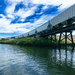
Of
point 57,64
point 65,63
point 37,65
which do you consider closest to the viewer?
point 37,65

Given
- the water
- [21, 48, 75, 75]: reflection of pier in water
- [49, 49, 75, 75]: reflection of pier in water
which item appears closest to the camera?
the water

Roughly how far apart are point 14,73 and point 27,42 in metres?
38.9

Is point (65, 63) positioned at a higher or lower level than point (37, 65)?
lower

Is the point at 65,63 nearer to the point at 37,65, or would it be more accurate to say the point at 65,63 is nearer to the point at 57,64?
the point at 57,64

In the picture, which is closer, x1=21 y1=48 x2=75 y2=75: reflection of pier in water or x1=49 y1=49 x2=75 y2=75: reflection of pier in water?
x1=21 y1=48 x2=75 y2=75: reflection of pier in water

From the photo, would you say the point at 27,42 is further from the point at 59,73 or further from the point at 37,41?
the point at 59,73

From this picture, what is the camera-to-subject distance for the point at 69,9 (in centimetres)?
2211

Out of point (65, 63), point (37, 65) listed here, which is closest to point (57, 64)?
point (65, 63)

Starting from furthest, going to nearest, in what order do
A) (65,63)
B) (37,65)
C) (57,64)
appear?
(65,63), (57,64), (37,65)

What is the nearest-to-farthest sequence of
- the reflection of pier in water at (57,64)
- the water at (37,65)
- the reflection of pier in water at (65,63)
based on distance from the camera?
the water at (37,65)
the reflection of pier in water at (57,64)
the reflection of pier in water at (65,63)

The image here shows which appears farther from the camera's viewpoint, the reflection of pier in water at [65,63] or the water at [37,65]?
the reflection of pier in water at [65,63]

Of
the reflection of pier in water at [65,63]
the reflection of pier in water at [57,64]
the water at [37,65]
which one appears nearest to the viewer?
the water at [37,65]

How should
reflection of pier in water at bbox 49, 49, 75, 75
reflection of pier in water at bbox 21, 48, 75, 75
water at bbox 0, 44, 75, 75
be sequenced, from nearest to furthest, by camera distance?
1. water at bbox 0, 44, 75, 75
2. reflection of pier in water at bbox 21, 48, 75, 75
3. reflection of pier in water at bbox 49, 49, 75, 75

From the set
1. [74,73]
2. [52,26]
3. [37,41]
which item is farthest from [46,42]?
[74,73]
